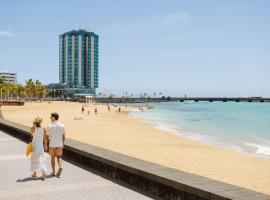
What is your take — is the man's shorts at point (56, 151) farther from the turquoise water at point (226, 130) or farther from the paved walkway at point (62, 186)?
the turquoise water at point (226, 130)

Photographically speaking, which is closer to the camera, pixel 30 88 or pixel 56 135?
pixel 56 135

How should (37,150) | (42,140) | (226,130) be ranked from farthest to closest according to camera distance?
(226,130) < (42,140) < (37,150)

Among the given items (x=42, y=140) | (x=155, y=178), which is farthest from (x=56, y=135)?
(x=155, y=178)

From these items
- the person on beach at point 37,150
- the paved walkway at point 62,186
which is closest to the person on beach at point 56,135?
the person on beach at point 37,150

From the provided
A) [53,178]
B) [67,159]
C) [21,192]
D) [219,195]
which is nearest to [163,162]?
[67,159]

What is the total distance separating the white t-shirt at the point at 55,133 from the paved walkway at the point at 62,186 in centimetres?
77

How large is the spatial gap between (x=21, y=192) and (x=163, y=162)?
30.9 ft

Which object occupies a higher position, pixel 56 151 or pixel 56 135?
pixel 56 135

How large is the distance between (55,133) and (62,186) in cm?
146

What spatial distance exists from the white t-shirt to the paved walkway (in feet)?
2.51

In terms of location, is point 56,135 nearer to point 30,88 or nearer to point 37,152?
point 37,152

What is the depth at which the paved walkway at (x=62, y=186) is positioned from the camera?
707cm

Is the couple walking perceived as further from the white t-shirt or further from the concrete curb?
the concrete curb

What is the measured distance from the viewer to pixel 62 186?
25.8 ft
